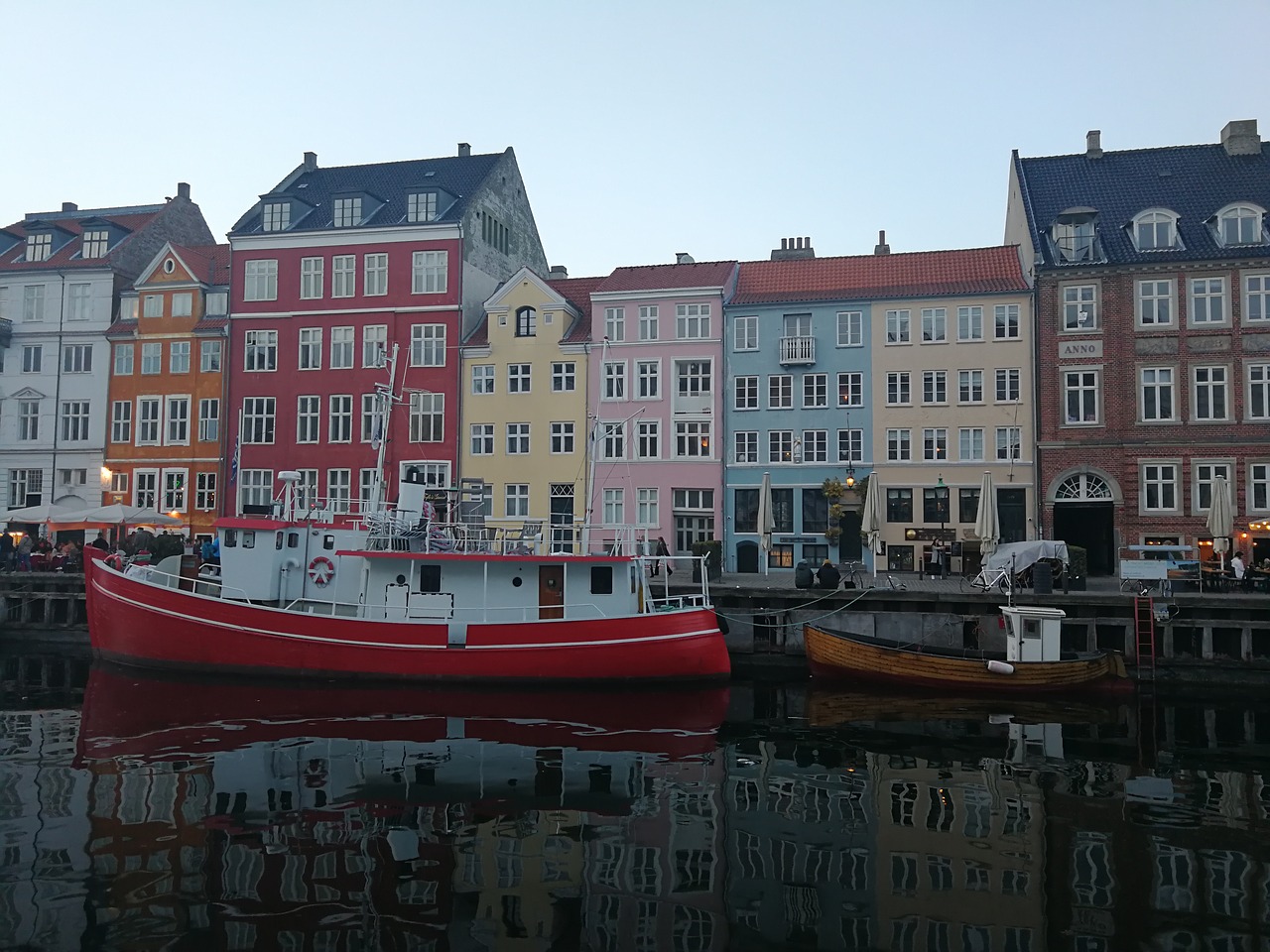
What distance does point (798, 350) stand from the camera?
39.0 m

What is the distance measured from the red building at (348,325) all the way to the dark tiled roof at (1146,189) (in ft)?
78.6

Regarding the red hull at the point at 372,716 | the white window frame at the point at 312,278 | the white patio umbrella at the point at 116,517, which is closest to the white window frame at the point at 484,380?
the white window frame at the point at 312,278

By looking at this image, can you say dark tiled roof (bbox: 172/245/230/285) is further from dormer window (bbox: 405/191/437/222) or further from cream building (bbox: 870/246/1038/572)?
cream building (bbox: 870/246/1038/572)

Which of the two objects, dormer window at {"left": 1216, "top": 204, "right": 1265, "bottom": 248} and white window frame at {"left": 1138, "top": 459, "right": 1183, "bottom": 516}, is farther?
dormer window at {"left": 1216, "top": 204, "right": 1265, "bottom": 248}

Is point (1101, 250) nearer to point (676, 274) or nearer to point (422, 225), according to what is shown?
point (676, 274)

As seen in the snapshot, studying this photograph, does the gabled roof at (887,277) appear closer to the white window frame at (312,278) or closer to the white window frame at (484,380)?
the white window frame at (484,380)

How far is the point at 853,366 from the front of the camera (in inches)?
1529

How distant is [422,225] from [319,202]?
6.51 meters

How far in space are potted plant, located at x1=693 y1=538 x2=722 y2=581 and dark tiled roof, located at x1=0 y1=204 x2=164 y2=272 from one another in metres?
31.4

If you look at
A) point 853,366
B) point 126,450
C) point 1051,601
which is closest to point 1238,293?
point 853,366

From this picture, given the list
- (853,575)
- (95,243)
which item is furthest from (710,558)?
(95,243)

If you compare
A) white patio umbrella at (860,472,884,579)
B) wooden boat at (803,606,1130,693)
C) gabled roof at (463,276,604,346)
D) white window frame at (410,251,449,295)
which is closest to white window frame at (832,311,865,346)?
white patio umbrella at (860,472,884,579)

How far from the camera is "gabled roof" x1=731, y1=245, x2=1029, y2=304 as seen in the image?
3822cm

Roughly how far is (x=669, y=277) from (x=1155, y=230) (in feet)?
61.3
